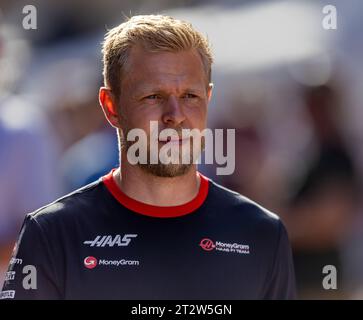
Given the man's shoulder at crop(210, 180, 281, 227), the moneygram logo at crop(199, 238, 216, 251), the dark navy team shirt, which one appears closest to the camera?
the dark navy team shirt

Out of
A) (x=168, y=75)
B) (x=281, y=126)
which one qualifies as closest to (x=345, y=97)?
(x=281, y=126)

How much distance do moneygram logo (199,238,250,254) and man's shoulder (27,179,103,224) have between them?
38 cm

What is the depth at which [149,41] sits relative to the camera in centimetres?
280

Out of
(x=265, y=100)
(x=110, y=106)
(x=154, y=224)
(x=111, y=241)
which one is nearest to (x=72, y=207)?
(x=111, y=241)

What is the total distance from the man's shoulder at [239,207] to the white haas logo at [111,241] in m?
0.34

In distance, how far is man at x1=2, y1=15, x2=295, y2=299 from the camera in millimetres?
2666

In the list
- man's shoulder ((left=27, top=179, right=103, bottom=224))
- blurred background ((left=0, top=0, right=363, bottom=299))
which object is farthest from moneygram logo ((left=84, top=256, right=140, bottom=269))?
blurred background ((left=0, top=0, right=363, bottom=299))

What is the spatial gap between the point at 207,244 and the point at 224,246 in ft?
0.21

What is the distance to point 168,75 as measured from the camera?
277cm

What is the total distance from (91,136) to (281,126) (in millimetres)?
1099

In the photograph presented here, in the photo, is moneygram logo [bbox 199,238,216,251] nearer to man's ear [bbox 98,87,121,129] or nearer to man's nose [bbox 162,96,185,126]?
man's nose [bbox 162,96,185,126]
